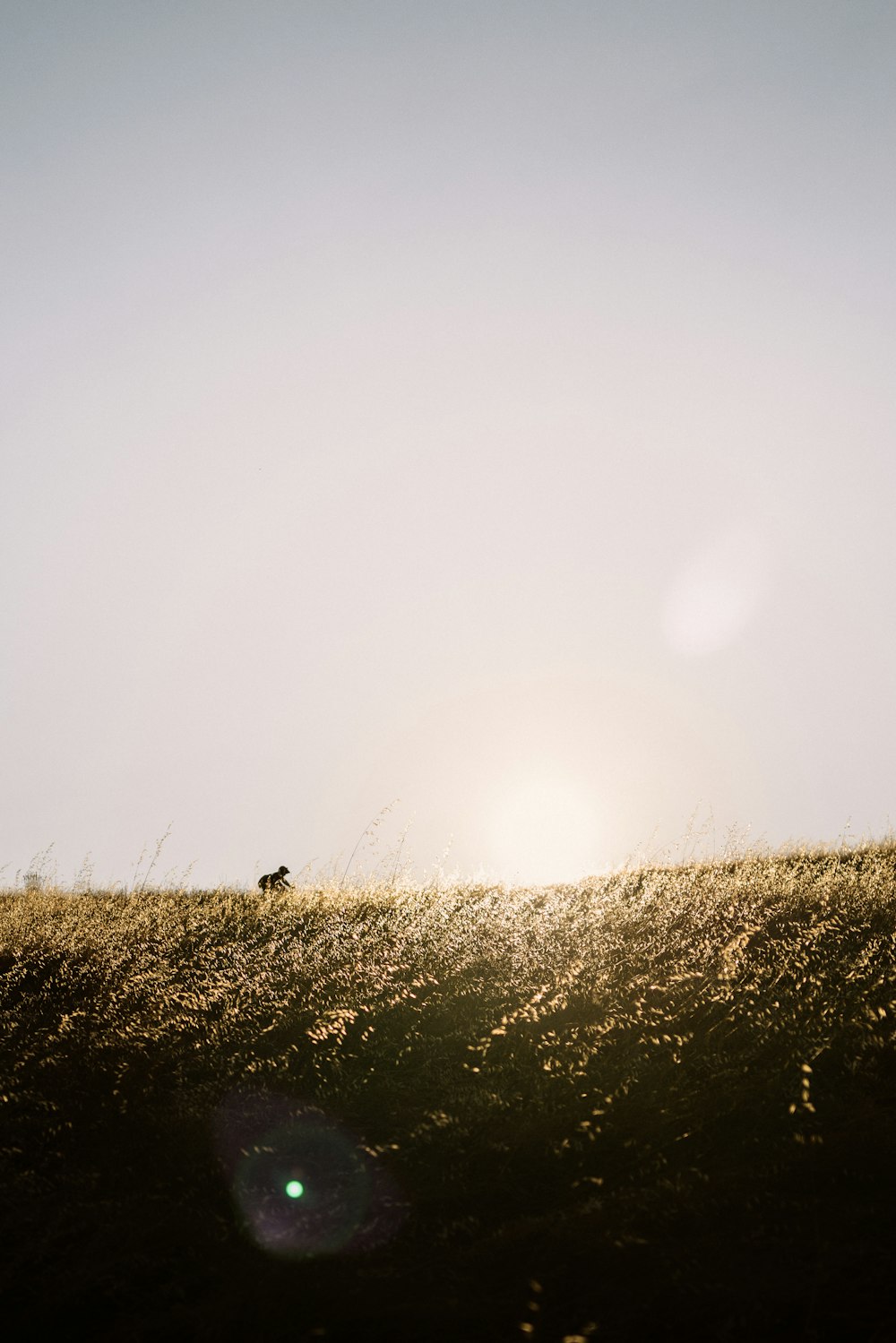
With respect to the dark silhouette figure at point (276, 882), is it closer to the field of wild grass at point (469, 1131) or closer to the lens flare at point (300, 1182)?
the field of wild grass at point (469, 1131)

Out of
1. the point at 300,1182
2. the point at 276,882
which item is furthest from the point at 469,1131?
the point at 276,882

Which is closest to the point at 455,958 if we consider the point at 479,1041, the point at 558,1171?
the point at 479,1041

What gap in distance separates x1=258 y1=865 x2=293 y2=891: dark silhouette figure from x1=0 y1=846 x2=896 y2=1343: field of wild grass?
152 inches

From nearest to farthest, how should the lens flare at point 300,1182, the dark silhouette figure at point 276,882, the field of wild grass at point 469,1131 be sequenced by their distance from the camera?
the field of wild grass at point 469,1131
the lens flare at point 300,1182
the dark silhouette figure at point 276,882

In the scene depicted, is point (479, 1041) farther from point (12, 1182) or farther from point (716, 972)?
point (12, 1182)

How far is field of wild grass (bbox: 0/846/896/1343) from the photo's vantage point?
352 centimetres

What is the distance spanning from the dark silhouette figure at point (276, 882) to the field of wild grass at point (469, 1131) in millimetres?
3857

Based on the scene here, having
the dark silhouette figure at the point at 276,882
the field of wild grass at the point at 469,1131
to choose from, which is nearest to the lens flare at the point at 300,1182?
the field of wild grass at the point at 469,1131

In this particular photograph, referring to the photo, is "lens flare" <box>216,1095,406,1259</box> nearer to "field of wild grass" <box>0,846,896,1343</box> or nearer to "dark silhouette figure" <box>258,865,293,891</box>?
"field of wild grass" <box>0,846,896,1343</box>

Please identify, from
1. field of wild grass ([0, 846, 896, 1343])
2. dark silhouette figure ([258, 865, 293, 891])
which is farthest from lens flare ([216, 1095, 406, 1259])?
dark silhouette figure ([258, 865, 293, 891])

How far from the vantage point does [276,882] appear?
12.1m

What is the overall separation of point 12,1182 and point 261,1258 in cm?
165

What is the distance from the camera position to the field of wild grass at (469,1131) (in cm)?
352

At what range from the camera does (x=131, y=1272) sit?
3.81m
